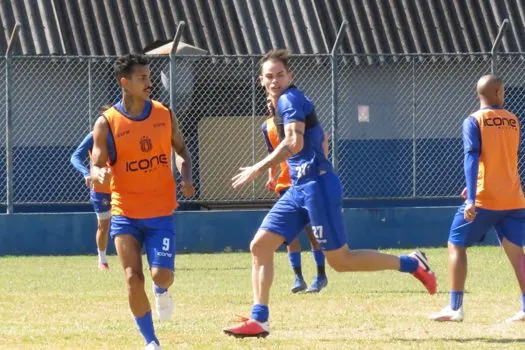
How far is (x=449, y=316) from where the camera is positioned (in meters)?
10.1

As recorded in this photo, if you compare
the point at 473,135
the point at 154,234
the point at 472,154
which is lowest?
the point at 154,234

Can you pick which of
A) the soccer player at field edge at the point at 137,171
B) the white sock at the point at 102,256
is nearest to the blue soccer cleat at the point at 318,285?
the white sock at the point at 102,256

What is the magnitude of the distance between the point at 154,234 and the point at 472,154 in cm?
264

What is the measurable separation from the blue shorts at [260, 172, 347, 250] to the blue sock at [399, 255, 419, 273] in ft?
1.75

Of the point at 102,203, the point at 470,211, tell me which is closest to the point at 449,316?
the point at 470,211

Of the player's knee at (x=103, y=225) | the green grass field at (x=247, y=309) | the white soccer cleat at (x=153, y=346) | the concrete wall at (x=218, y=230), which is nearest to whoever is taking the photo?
the white soccer cleat at (x=153, y=346)

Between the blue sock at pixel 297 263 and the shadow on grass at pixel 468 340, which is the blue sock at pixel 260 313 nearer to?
the shadow on grass at pixel 468 340

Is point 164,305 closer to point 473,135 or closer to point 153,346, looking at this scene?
point 153,346

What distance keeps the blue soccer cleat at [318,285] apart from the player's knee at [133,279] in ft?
14.8

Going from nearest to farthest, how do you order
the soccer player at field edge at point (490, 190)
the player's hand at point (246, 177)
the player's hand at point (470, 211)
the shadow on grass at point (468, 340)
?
the player's hand at point (246, 177) → the shadow on grass at point (468, 340) → the player's hand at point (470, 211) → the soccer player at field edge at point (490, 190)

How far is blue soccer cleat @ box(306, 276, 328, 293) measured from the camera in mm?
12789

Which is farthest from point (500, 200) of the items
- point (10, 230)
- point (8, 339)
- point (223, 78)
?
point (223, 78)

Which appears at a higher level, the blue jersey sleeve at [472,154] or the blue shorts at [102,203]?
the blue shorts at [102,203]

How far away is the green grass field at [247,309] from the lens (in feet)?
30.0
